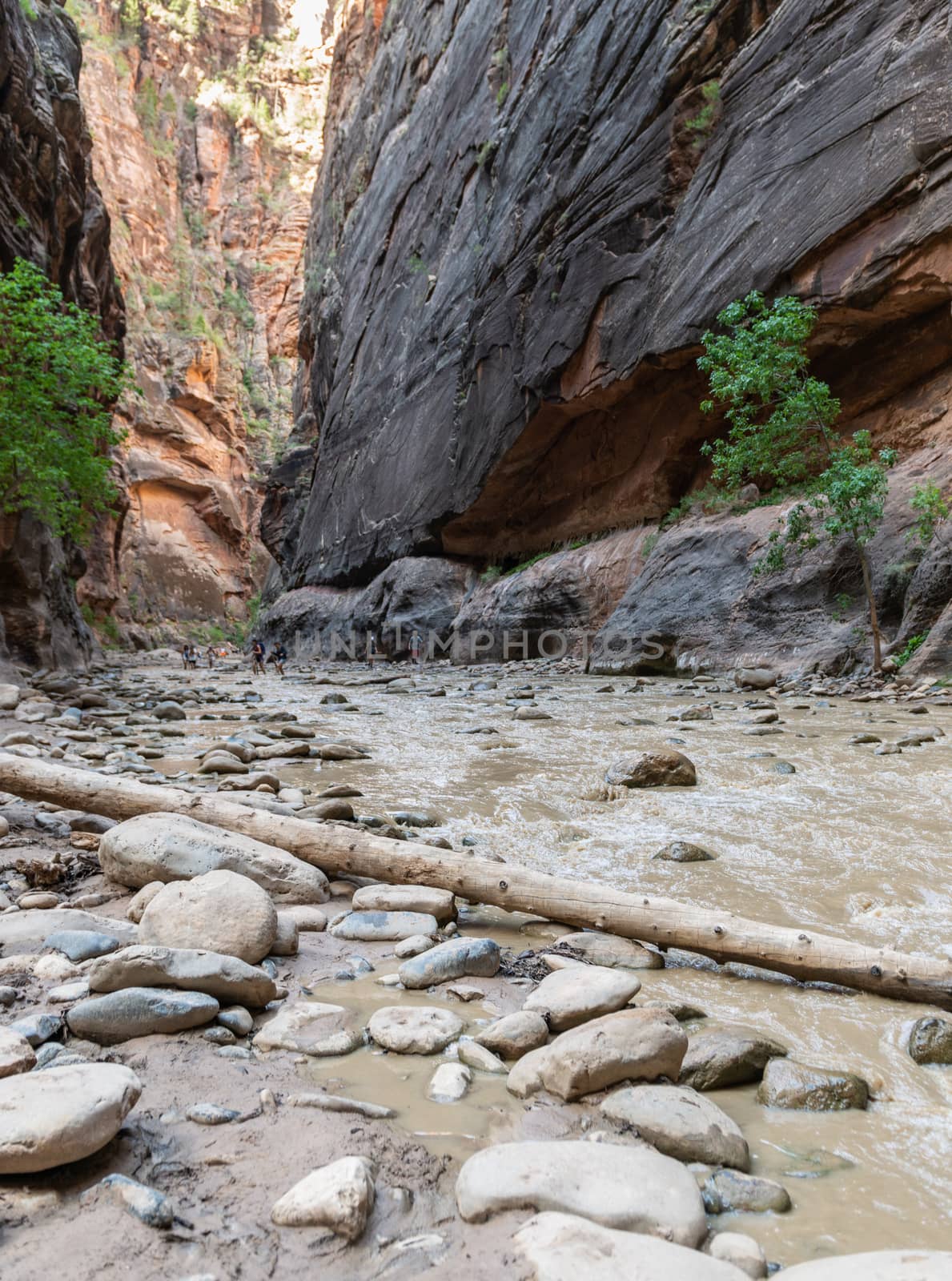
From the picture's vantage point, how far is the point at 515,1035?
1.86m

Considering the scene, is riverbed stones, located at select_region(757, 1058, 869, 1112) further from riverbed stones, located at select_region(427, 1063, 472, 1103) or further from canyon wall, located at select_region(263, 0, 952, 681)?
canyon wall, located at select_region(263, 0, 952, 681)

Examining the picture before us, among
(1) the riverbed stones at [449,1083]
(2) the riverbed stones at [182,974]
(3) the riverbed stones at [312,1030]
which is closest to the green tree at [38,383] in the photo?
(2) the riverbed stones at [182,974]

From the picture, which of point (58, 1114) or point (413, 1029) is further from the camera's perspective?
point (413, 1029)

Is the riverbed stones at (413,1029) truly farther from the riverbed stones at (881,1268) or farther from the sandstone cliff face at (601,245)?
the sandstone cliff face at (601,245)

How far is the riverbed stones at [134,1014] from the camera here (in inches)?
68.8

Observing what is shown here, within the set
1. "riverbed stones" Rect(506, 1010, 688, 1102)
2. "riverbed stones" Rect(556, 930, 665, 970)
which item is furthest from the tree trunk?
"riverbed stones" Rect(506, 1010, 688, 1102)

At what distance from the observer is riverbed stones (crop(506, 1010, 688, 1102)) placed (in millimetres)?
1639

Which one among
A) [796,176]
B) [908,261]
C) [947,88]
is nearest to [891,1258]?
[908,261]

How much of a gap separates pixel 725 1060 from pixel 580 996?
40 centimetres

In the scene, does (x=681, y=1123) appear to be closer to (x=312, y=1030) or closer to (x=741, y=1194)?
(x=741, y=1194)

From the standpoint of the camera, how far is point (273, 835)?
11.0 ft

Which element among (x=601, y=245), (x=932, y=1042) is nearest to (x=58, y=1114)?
(x=932, y=1042)

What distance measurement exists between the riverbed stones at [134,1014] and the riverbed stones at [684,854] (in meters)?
2.34

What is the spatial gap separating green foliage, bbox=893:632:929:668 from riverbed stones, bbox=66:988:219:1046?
391 inches
